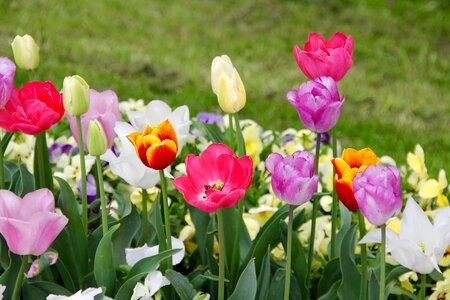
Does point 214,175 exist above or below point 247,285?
above

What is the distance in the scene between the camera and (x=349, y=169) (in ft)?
4.80

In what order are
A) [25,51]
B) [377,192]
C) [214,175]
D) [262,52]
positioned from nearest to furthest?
[377,192]
[214,175]
[25,51]
[262,52]

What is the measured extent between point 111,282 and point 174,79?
11.9 feet

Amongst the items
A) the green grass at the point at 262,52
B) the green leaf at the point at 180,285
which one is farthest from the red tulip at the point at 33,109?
the green grass at the point at 262,52

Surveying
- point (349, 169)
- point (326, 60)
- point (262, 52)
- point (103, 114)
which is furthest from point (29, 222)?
point (262, 52)

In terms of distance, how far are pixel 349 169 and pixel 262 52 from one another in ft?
15.5

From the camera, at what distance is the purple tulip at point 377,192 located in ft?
4.43

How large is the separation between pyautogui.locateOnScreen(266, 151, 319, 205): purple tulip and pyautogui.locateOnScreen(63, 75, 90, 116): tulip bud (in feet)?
1.31

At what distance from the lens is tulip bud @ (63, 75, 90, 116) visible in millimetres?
1551

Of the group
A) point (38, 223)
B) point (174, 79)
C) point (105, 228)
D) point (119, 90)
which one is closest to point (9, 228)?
point (38, 223)

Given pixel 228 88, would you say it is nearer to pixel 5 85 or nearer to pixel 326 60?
pixel 326 60

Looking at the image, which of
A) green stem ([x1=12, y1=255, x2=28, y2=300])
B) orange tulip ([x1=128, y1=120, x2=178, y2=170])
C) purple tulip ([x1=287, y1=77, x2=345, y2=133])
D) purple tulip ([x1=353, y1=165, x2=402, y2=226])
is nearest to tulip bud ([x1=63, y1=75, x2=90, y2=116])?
orange tulip ([x1=128, y1=120, x2=178, y2=170])

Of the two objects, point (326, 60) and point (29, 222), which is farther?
point (326, 60)

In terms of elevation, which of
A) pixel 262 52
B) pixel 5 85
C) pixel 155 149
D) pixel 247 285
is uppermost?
pixel 262 52
